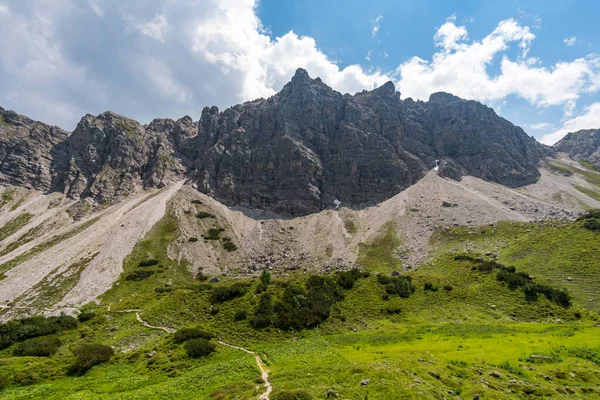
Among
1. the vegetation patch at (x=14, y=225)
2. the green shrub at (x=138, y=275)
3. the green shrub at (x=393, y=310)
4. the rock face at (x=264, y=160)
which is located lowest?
the green shrub at (x=393, y=310)

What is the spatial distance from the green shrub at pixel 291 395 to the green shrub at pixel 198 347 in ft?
48.0

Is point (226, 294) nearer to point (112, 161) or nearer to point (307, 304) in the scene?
point (307, 304)

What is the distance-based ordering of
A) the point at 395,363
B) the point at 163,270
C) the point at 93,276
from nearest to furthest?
the point at 395,363, the point at 93,276, the point at 163,270

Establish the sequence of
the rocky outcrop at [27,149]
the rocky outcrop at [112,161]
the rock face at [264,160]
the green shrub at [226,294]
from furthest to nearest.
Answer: the rock face at [264,160]
the rocky outcrop at [112,161]
the rocky outcrop at [27,149]
the green shrub at [226,294]

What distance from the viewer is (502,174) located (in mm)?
175000

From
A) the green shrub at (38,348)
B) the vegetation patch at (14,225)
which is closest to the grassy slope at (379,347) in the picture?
the green shrub at (38,348)

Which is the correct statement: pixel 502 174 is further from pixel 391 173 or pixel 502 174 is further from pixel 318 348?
pixel 318 348

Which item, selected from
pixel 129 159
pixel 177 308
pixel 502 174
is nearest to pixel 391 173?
pixel 502 174

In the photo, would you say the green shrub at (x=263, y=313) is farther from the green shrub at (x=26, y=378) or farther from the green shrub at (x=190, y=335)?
the green shrub at (x=26, y=378)

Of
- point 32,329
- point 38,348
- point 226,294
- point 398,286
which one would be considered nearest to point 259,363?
point 226,294

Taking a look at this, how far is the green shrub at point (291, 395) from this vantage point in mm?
16406

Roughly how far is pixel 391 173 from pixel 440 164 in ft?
114

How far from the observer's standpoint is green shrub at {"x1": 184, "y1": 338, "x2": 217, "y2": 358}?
2888 centimetres

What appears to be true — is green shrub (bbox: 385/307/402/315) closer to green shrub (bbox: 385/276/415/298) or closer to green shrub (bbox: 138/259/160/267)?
green shrub (bbox: 385/276/415/298)
